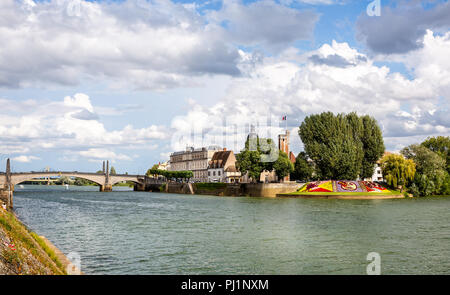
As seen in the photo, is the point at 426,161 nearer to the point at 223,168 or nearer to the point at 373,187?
the point at 373,187

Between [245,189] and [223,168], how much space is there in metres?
46.3

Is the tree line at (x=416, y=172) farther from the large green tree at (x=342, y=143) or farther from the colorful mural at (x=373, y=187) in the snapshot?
the large green tree at (x=342, y=143)

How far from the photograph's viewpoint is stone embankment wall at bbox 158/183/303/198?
3856 inches

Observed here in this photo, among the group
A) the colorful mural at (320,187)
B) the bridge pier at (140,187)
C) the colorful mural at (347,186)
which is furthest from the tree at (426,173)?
the bridge pier at (140,187)

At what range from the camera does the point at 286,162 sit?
105 meters

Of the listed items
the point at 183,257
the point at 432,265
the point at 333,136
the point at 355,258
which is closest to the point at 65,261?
the point at 183,257

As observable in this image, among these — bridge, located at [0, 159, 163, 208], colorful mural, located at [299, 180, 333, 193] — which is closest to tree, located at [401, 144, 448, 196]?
colorful mural, located at [299, 180, 333, 193]

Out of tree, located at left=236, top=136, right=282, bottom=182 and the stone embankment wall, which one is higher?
tree, located at left=236, top=136, right=282, bottom=182

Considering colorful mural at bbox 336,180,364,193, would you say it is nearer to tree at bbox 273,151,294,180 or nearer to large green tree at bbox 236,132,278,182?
tree at bbox 273,151,294,180

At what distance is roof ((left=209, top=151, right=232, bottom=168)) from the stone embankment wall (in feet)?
74.0

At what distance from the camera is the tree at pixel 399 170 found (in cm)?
9356

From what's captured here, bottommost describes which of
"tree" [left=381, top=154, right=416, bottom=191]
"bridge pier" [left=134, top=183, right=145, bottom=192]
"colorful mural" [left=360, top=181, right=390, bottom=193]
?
"bridge pier" [left=134, top=183, right=145, bottom=192]

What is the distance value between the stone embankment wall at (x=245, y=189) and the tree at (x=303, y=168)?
28.6ft

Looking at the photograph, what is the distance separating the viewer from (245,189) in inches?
4161
